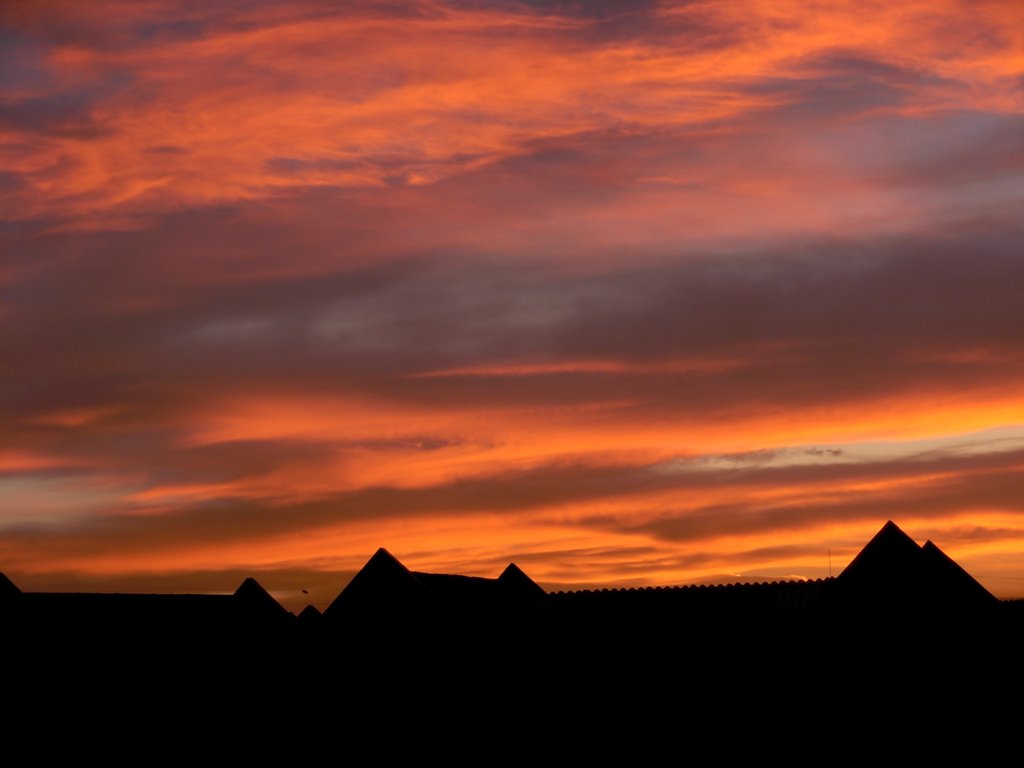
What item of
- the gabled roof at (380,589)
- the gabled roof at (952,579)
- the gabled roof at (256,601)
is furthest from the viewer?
the gabled roof at (256,601)

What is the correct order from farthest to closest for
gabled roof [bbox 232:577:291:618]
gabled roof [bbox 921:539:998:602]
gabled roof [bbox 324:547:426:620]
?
gabled roof [bbox 232:577:291:618] → gabled roof [bbox 324:547:426:620] → gabled roof [bbox 921:539:998:602]

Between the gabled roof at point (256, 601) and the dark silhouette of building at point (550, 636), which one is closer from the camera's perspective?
the dark silhouette of building at point (550, 636)

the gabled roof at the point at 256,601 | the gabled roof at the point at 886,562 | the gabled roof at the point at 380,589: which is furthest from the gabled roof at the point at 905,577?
the gabled roof at the point at 256,601

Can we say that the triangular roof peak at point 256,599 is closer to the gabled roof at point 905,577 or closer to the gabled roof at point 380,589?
the gabled roof at point 380,589

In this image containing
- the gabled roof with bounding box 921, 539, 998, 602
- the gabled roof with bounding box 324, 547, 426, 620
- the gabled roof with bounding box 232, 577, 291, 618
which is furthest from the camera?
the gabled roof with bounding box 232, 577, 291, 618

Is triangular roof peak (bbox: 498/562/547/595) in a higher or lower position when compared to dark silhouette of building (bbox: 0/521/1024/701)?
higher

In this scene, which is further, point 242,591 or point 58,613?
point 242,591

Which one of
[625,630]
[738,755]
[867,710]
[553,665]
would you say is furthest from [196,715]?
[867,710]

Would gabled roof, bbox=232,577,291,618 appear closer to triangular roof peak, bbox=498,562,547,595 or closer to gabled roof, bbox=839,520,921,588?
triangular roof peak, bbox=498,562,547,595

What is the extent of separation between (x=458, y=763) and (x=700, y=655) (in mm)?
11738

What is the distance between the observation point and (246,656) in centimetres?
6150

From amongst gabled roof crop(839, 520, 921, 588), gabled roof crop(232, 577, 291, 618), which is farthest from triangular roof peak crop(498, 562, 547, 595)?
gabled roof crop(839, 520, 921, 588)

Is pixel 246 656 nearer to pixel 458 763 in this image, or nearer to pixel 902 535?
pixel 458 763

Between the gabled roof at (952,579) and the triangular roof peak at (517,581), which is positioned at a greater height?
the triangular roof peak at (517,581)
